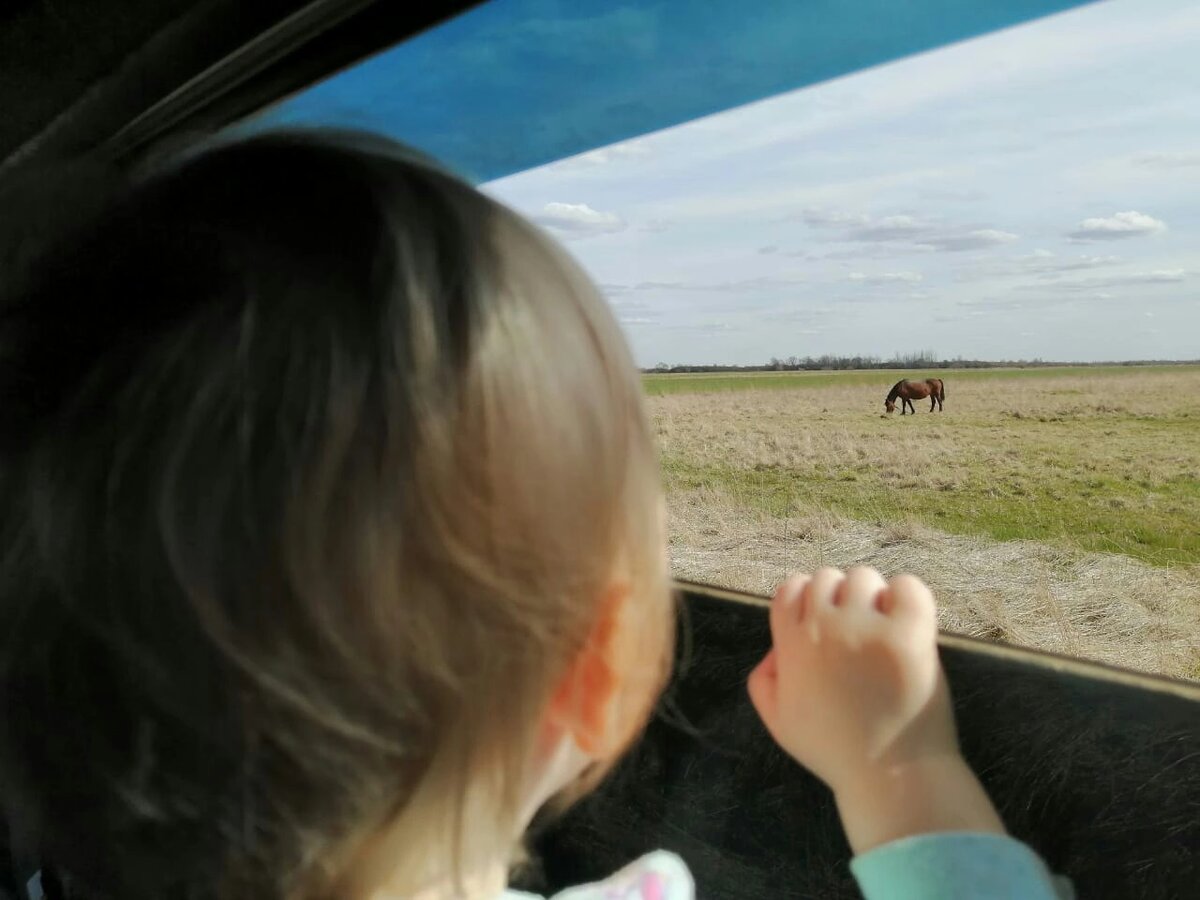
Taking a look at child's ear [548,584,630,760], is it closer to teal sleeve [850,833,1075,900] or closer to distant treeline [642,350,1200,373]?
teal sleeve [850,833,1075,900]

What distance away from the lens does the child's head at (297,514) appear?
70 cm

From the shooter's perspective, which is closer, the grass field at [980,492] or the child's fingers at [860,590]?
the child's fingers at [860,590]

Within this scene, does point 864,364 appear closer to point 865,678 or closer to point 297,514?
point 865,678

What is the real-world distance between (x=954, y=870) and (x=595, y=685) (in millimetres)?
306

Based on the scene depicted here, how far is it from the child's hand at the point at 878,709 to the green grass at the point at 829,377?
326mm

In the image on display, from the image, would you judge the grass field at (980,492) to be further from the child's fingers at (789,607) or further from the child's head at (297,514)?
the child's head at (297,514)

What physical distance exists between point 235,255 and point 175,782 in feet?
1.24

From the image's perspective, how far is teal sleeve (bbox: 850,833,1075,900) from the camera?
0.79 metres

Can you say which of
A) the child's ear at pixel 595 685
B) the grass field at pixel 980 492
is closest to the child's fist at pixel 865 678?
the child's ear at pixel 595 685

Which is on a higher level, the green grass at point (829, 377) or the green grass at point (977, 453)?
the green grass at point (829, 377)

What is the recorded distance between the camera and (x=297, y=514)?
70 cm

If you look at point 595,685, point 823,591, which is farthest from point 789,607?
point 595,685

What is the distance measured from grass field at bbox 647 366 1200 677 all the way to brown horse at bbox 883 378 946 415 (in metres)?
0.01

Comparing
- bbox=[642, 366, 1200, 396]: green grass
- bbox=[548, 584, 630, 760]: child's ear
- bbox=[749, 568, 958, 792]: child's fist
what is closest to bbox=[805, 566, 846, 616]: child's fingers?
bbox=[749, 568, 958, 792]: child's fist
